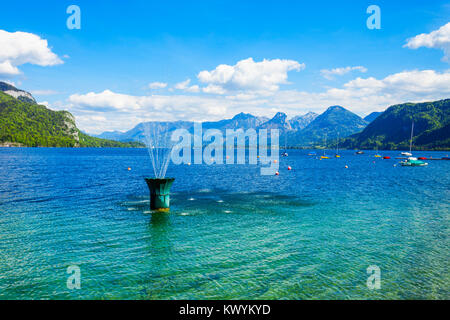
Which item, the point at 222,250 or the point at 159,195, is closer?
the point at 222,250

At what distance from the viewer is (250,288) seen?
1606cm

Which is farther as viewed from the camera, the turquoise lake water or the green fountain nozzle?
the green fountain nozzle

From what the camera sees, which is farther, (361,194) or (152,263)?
(361,194)

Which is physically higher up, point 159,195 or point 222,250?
point 159,195

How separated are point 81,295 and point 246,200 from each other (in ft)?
110

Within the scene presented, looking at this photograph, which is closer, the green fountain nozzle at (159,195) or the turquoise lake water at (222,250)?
the turquoise lake water at (222,250)

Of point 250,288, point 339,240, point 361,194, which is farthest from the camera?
point 361,194

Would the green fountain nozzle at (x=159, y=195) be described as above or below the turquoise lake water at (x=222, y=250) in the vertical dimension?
above

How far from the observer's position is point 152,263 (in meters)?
19.7

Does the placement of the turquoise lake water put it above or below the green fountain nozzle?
below

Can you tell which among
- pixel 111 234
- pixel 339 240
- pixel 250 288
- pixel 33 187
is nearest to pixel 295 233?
pixel 339 240
